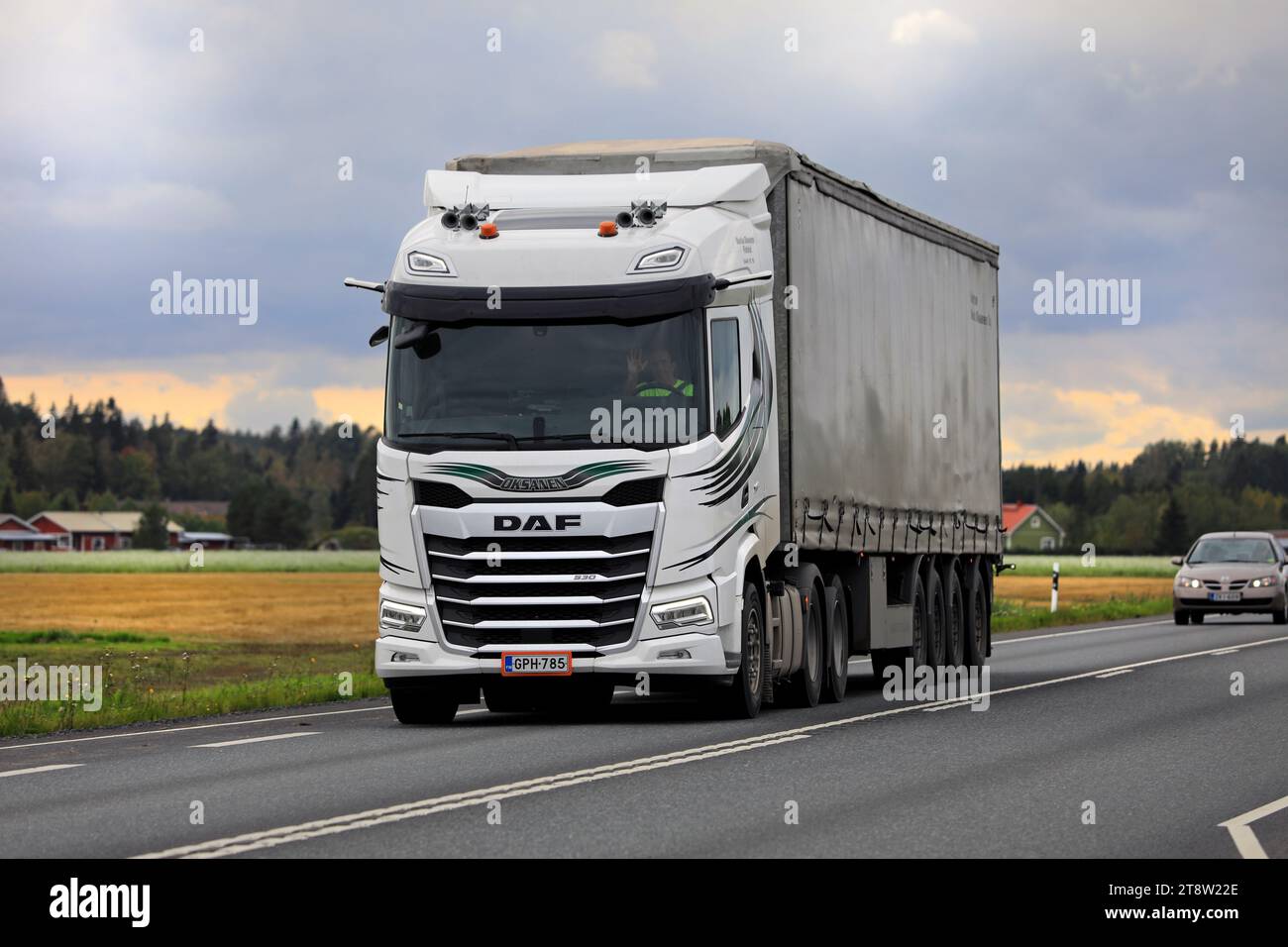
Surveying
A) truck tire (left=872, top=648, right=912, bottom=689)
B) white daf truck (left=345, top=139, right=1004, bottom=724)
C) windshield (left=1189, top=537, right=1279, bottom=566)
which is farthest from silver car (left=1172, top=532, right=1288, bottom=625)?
white daf truck (left=345, top=139, right=1004, bottom=724)

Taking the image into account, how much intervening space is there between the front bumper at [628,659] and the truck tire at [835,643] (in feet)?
10.8

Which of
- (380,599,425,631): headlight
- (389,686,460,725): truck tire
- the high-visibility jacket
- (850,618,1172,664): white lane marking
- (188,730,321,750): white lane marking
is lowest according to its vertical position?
(850,618,1172,664): white lane marking

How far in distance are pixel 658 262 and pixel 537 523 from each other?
229cm

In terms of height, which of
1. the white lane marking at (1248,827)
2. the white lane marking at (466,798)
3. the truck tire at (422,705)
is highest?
the truck tire at (422,705)

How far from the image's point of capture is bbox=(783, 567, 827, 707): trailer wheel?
736 inches

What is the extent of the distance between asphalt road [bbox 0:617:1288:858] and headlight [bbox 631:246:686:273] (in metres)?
3.58

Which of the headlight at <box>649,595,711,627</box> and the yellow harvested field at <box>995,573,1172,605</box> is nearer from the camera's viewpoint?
the headlight at <box>649,595,711,627</box>

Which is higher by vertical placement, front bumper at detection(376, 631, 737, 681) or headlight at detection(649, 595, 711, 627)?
headlight at detection(649, 595, 711, 627)

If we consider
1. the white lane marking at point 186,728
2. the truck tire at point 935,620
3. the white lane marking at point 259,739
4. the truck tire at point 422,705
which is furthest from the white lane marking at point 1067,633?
the white lane marking at point 259,739

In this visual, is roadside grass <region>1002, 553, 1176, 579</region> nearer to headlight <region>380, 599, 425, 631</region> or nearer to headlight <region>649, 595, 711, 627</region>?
headlight <region>649, 595, 711, 627</region>

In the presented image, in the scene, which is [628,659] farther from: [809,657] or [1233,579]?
[1233,579]

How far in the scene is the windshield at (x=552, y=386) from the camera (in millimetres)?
16094

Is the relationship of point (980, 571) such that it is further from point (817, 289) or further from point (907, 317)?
point (817, 289)

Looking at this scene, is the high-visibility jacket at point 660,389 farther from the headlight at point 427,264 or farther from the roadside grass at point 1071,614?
the roadside grass at point 1071,614
